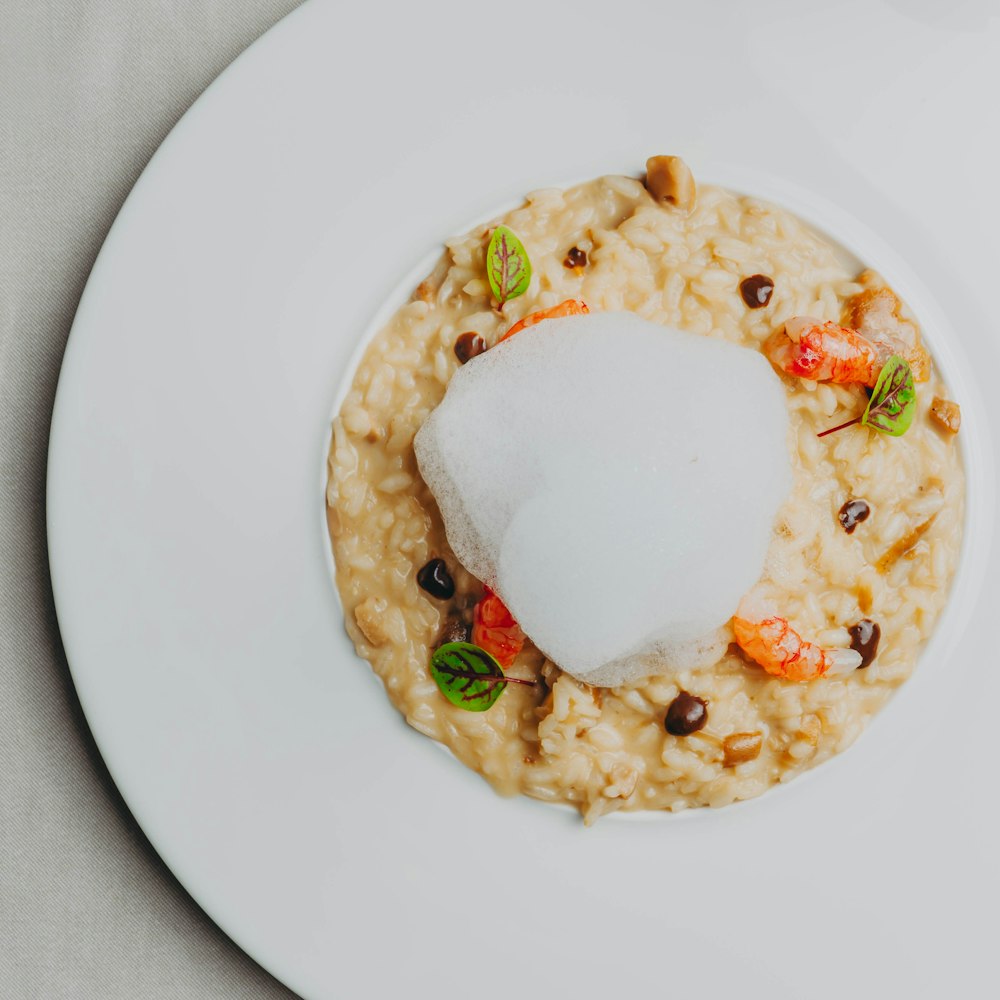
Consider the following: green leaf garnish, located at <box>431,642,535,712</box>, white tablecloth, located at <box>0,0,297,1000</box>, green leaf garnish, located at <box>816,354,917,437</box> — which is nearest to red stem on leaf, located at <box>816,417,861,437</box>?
green leaf garnish, located at <box>816,354,917,437</box>

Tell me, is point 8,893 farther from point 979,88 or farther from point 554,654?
point 979,88

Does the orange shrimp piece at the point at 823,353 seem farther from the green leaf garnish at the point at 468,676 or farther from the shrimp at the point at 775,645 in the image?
the green leaf garnish at the point at 468,676

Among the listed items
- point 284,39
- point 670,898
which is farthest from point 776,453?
point 284,39

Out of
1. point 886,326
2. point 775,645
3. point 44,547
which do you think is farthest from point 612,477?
point 44,547

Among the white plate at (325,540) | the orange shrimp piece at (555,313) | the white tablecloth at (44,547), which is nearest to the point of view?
the orange shrimp piece at (555,313)

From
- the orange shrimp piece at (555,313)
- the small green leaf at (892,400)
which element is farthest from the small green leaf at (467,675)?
the small green leaf at (892,400)

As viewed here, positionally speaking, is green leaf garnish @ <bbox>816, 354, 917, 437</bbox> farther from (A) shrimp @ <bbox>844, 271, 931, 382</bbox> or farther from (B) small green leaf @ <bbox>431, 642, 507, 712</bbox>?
(B) small green leaf @ <bbox>431, 642, 507, 712</bbox>

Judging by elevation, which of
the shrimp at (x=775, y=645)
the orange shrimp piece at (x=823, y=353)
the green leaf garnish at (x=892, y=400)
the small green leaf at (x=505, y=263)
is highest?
the small green leaf at (x=505, y=263)
